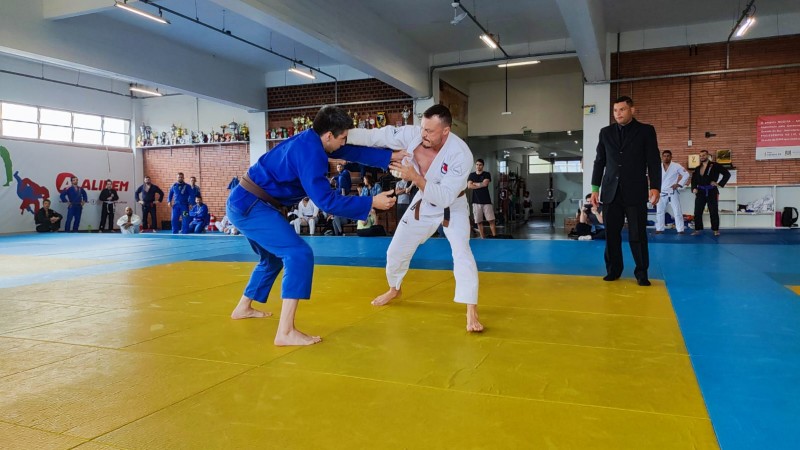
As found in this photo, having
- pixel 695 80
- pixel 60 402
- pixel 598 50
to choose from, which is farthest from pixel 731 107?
pixel 60 402

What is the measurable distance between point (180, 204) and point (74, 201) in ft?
13.0

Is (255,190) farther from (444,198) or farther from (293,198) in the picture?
Answer: (444,198)

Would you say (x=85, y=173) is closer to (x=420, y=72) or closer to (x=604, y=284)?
(x=420, y=72)

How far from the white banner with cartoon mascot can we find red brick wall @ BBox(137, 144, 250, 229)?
101cm

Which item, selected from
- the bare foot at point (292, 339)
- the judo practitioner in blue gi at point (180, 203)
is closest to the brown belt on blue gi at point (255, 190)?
the bare foot at point (292, 339)

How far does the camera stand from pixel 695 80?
12719 mm

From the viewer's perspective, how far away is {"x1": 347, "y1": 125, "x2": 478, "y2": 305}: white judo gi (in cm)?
313

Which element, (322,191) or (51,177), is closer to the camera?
(322,191)

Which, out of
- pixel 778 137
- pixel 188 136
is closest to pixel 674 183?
pixel 778 137

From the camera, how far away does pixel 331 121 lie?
9.51 ft

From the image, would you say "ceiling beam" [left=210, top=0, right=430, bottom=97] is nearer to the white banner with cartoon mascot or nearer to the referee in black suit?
the referee in black suit

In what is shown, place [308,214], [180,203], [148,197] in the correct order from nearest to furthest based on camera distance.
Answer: [308,214] < [180,203] < [148,197]

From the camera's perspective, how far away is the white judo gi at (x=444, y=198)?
3.13 meters

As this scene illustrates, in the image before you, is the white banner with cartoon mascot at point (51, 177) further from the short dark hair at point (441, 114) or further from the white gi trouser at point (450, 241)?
the short dark hair at point (441, 114)
